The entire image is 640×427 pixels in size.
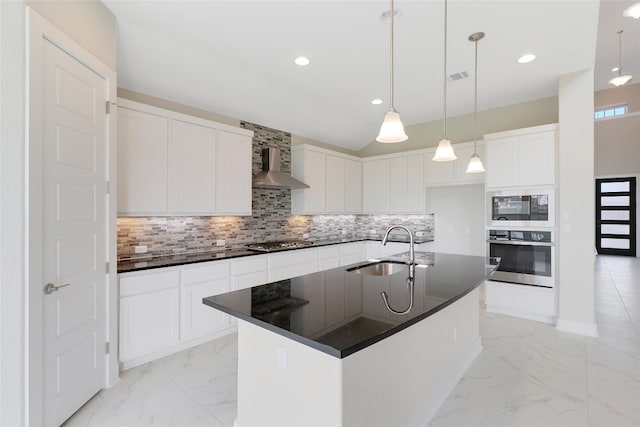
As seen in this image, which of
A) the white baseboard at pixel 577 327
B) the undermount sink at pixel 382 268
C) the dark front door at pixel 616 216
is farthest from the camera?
the dark front door at pixel 616 216

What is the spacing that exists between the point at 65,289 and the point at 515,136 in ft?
16.2

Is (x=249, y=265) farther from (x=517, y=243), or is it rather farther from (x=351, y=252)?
(x=517, y=243)

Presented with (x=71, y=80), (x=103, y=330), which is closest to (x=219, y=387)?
(x=103, y=330)

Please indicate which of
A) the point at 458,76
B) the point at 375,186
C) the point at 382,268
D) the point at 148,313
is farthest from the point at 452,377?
the point at 375,186

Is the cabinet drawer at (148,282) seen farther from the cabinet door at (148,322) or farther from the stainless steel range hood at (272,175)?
the stainless steel range hood at (272,175)

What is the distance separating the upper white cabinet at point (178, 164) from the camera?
2904 mm

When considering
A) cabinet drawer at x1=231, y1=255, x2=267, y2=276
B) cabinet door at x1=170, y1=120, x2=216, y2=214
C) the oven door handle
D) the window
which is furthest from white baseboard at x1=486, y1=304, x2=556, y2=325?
the window

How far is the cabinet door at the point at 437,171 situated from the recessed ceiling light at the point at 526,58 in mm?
1841

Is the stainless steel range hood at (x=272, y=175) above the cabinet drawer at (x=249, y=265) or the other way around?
above

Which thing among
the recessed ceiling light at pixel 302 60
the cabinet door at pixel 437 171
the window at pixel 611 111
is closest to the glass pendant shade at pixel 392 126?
the recessed ceiling light at pixel 302 60

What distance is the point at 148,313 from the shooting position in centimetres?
273

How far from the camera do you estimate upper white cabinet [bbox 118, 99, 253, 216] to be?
114 inches

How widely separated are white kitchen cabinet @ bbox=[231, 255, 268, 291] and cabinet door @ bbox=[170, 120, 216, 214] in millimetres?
720

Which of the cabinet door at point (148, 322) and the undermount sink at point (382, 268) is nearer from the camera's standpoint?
the cabinet door at point (148, 322)
